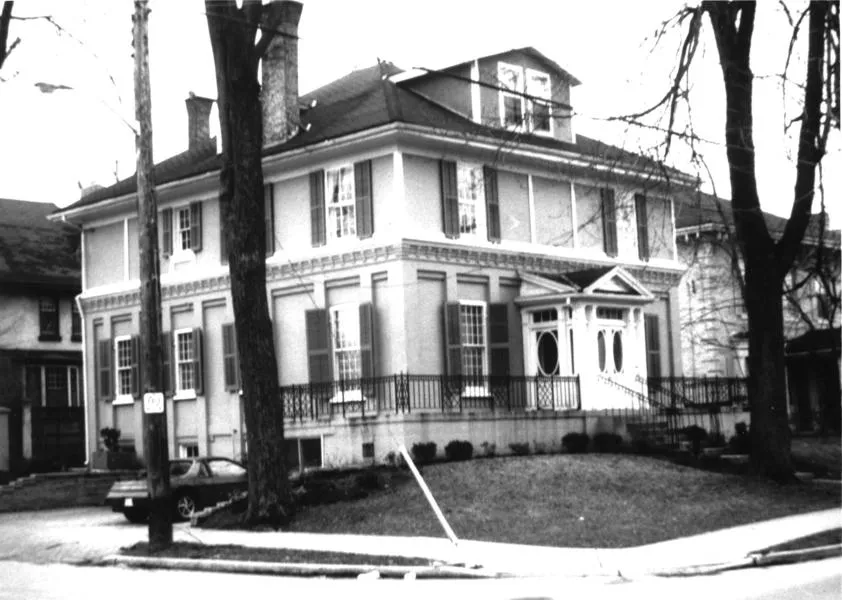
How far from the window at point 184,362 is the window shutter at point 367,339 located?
716cm

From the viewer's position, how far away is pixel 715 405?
3394 centimetres

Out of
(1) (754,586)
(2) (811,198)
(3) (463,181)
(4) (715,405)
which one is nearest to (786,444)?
(2) (811,198)

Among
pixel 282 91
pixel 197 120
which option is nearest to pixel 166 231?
pixel 197 120

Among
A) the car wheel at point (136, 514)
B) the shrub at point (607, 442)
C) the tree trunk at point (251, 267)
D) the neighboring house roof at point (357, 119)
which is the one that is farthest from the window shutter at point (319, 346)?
the tree trunk at point (251, 267)

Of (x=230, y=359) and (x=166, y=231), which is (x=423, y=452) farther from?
(x=166, y=231)

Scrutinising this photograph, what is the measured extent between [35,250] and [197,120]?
11.9m

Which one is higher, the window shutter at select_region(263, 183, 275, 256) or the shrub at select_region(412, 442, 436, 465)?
the window shutter at select_region(263, 183, 275, 256)

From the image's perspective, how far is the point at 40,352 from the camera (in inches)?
1860

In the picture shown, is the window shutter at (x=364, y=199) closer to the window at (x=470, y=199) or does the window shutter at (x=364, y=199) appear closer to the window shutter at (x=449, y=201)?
the window shutter at (x=449, y=201)

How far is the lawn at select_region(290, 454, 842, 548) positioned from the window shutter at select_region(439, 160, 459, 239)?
6.85m

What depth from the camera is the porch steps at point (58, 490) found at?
1307 inches

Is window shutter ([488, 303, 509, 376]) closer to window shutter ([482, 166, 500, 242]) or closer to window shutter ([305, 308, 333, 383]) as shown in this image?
window shutter ([482, 166, 500, 242])

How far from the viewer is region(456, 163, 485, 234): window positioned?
32531 millimetres

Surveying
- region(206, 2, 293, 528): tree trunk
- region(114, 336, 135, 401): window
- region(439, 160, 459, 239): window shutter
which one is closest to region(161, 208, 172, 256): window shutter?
region(114, 336, 135, 401): window
